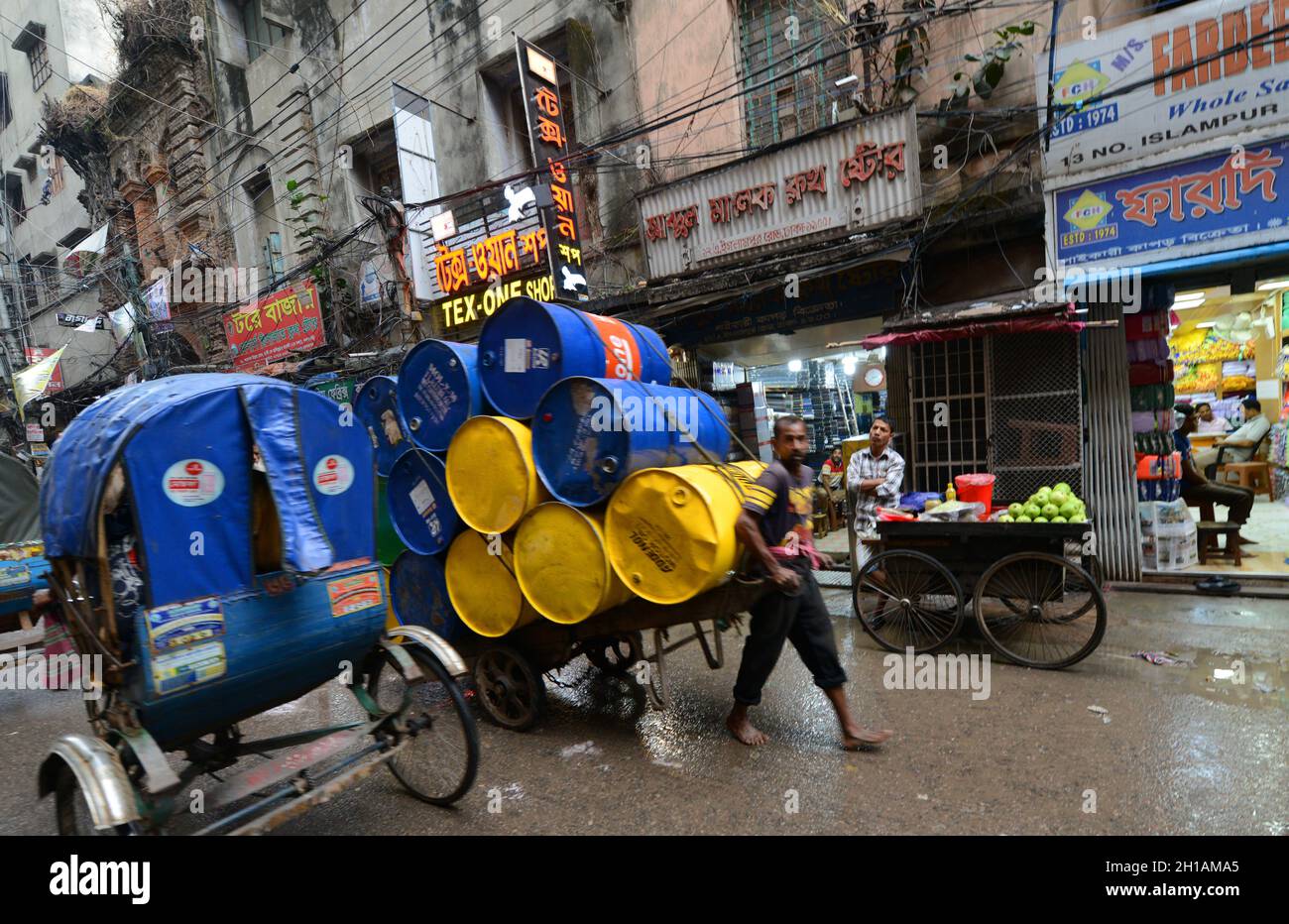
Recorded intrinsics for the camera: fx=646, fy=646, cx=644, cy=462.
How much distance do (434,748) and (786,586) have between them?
→ 78.8 inches

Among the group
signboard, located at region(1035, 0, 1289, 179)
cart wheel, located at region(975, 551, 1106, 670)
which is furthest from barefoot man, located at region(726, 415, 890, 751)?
signboard, located at region(1035, 0, 1289, 179)

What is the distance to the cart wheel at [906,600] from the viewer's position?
4.88 m

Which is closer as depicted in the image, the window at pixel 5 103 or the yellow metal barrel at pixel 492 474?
the yellow metal barrel at pixel 492 474

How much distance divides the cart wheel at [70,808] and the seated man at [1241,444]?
11.1m

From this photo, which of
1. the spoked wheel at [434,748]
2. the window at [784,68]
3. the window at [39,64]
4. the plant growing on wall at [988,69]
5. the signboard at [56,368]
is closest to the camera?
the spoked wheel at [434,748]

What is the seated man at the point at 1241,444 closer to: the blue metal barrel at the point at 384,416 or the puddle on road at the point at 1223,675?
the puddle on road at the point at 1223,675

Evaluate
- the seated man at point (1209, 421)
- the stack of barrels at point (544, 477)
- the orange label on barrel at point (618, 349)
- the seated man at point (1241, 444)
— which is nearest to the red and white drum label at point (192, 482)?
the stack of barrels at point (544, 477)

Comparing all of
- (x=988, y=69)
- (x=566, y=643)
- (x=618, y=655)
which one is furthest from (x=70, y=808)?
(x=988, y=69)

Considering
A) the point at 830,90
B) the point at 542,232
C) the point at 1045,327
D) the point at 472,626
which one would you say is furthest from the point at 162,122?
Answer: the point at 1045,327

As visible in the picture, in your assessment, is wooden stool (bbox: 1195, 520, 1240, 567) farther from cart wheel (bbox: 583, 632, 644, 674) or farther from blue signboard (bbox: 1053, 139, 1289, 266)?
cart wheel (bbox: 583, 632, 644, 674)

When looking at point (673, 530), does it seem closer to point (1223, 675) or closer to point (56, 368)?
point (1223, 675)

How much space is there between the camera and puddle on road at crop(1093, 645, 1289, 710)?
12.9 ft

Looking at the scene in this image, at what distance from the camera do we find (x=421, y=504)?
4246 mm

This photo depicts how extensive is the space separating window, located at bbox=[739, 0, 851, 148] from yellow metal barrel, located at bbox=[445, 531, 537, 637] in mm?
6702
